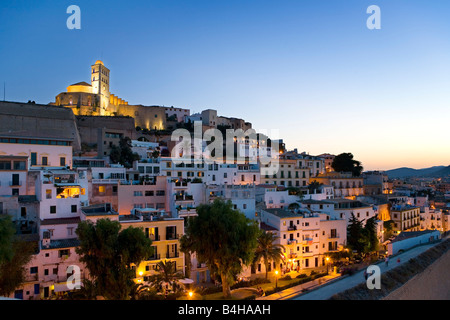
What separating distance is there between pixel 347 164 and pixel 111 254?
1835 inches

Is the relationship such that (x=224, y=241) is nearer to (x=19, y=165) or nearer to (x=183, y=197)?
(x=183, y=197)

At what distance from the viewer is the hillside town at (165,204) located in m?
20.1

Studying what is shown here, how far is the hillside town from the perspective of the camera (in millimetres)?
20062

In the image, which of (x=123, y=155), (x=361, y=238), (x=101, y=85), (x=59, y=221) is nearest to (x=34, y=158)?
(x=123, y=155)

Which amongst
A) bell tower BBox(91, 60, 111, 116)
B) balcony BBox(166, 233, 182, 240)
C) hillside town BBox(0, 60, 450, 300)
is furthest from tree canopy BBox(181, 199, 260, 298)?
bell tower BBox(91, 60, 111, 116)

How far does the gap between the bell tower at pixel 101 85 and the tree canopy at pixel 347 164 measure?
45.6 meters

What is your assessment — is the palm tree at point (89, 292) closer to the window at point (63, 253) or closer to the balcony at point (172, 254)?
the window at point (63, 253)

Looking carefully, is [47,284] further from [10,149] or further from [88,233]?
[10,149]

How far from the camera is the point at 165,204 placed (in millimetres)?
30297

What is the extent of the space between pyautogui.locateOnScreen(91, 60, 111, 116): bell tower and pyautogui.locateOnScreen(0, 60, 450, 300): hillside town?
904cm

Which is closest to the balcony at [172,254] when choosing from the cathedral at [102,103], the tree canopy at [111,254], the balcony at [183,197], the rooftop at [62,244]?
the tree canopy at [111,254]
